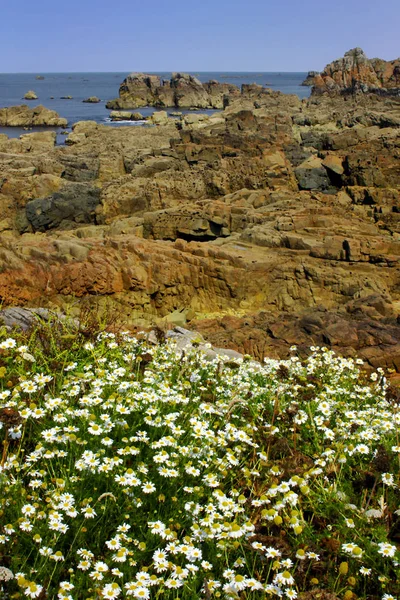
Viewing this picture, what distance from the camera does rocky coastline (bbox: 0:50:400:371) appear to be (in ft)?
42.0

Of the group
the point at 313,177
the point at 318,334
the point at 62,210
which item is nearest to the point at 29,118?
the point at 313,177

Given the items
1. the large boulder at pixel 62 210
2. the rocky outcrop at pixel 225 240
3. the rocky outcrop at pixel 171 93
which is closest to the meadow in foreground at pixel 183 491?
the rocky outcrop at pixel 225 240

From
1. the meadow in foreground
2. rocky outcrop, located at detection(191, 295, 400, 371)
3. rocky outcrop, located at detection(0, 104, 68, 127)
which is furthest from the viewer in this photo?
rocky outcrop, located at detection(0, 104, 68, 127)

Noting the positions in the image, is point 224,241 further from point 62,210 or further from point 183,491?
point 183,491

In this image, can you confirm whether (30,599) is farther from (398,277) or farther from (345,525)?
(398,277)

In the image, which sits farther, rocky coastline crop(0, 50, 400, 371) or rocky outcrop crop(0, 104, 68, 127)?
rocky outcrop crop(0, 104, 68, 127)

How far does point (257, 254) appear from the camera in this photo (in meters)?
16.6

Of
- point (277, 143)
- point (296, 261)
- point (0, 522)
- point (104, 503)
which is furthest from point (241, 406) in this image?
point (277, 143)

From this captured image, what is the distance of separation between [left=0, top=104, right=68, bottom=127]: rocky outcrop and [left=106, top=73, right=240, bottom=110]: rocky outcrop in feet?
93.8

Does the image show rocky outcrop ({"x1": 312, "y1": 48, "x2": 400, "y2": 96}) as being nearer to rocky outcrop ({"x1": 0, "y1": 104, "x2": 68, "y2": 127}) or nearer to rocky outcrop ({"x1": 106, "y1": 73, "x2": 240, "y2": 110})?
rocky outcrop ({"x1": 106, "y1": 73, "x2": 240, "y2": 110})

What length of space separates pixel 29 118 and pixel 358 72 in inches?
2948

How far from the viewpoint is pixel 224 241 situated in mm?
18016

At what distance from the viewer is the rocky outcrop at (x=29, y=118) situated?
248 feet

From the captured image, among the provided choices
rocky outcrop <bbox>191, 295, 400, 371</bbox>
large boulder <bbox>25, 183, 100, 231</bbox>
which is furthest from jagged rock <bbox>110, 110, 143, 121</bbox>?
rocky outcrop <bbox>191, 295, 400, 371</bbox>
